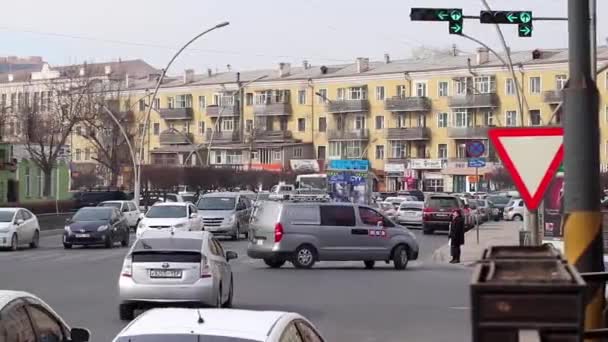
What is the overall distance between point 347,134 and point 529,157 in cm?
10139

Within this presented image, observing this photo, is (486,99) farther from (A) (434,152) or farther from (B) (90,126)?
(B) (90,126)

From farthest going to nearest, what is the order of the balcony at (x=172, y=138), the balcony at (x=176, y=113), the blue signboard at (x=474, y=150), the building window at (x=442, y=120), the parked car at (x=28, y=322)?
1. the balcony at (x=176, y=113)
2. the balcony at (x=172, y=138)
3. the building window at (x=442, y=120)
4. the blue signboard at (x=474, y=150)
5. the parked car at (x=28, y=322)

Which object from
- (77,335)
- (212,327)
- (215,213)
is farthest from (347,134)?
(212,327)

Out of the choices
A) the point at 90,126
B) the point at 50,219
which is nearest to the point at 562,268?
the point at 50,219

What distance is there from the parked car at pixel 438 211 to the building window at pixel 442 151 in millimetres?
54939

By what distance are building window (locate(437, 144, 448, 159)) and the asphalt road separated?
2905 inches

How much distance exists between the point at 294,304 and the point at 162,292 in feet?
11.0

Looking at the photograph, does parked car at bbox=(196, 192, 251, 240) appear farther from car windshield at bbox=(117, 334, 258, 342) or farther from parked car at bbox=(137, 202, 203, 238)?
car windshield at bbox=(117, 334, 258, 342)

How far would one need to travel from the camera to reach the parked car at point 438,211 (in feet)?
171

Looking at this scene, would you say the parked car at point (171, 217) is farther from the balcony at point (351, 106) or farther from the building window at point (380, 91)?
the building window at point (380, 91)

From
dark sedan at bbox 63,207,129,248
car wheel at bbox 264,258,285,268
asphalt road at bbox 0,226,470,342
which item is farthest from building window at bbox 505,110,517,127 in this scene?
car wheel at bbox 264,258,285,268

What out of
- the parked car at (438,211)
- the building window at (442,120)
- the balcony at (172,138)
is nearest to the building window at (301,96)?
the balcony at (172,138)

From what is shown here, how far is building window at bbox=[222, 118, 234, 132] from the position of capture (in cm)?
12000

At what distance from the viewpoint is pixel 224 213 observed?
44500mm
